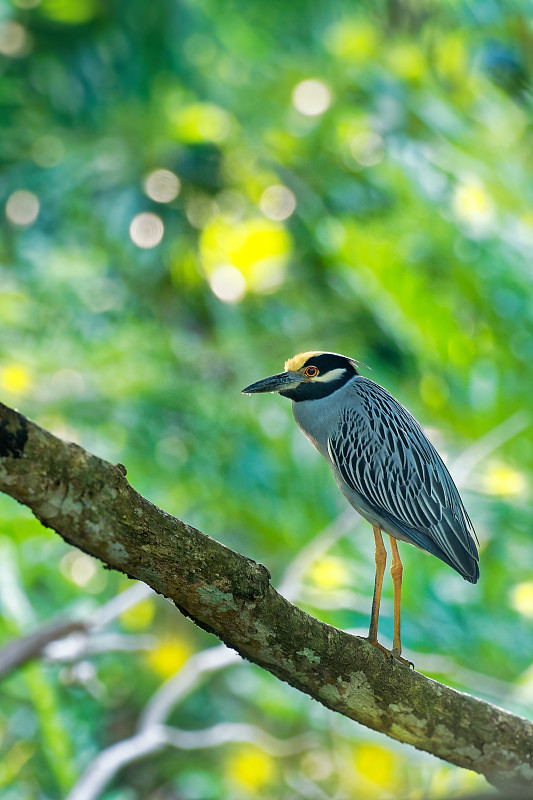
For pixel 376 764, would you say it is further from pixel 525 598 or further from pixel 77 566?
pixel 77 566

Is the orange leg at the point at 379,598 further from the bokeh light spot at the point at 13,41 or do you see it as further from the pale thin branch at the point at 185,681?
the bokeh light spot at the point at 13,41

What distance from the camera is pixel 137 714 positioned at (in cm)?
718

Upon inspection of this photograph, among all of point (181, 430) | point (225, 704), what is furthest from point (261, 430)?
point (225, 704)

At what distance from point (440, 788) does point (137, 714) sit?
3.53m

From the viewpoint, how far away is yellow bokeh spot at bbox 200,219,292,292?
7.05 meters

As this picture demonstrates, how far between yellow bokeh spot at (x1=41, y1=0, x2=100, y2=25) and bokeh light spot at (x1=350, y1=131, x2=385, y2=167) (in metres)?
2.71

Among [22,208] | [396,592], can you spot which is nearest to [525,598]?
[396,592]

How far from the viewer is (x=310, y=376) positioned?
9.05ft

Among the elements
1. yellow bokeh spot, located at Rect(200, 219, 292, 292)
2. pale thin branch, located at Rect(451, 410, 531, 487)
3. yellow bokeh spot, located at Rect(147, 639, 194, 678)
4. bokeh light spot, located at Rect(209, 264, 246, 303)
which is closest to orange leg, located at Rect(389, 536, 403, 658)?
pale thin branch, located at Rect(451, 410, 531, 487)

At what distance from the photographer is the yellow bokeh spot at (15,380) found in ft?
19.2

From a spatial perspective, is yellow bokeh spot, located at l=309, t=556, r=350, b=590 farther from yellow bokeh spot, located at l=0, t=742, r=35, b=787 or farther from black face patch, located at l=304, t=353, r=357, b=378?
yellow bokeh spot, located at l=0, t=742, r=35, b=787

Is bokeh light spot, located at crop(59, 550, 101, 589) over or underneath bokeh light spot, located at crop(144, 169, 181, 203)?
underneath

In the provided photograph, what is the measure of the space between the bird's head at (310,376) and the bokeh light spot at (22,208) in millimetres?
5680

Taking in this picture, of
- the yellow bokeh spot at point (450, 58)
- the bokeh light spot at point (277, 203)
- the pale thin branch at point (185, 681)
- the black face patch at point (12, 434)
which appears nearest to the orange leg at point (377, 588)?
the black face patch at point (12, 434)
